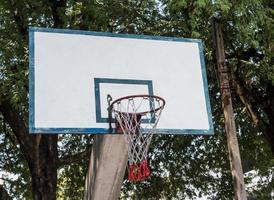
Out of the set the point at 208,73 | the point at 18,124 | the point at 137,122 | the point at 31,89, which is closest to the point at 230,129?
the point at 137,122

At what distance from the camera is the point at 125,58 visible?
695cm

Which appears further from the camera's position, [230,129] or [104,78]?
[230,129]

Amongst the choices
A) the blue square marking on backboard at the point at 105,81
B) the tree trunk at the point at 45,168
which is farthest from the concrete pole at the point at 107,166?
the tree trunk at the point at 45,168

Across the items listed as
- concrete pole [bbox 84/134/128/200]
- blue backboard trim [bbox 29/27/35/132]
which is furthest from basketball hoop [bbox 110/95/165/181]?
blue backboard trim [bbox 29/27/35/132]

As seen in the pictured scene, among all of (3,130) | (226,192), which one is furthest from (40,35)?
(226,192)

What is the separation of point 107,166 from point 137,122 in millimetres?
1089

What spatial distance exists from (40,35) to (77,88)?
881 mm

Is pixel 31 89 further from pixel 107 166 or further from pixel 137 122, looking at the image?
pixel 107 166

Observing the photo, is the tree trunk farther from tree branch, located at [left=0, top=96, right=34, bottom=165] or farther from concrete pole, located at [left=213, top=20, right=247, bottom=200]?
concrete pole, located at [left=213, top=20, right=247, bottom=200]

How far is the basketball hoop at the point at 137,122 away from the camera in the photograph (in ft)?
19.9

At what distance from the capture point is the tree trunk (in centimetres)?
959

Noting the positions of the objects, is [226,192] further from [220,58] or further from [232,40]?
[220,58]

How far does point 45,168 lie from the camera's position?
9.77m

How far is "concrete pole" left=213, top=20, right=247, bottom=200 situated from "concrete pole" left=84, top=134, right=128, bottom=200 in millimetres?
2095
